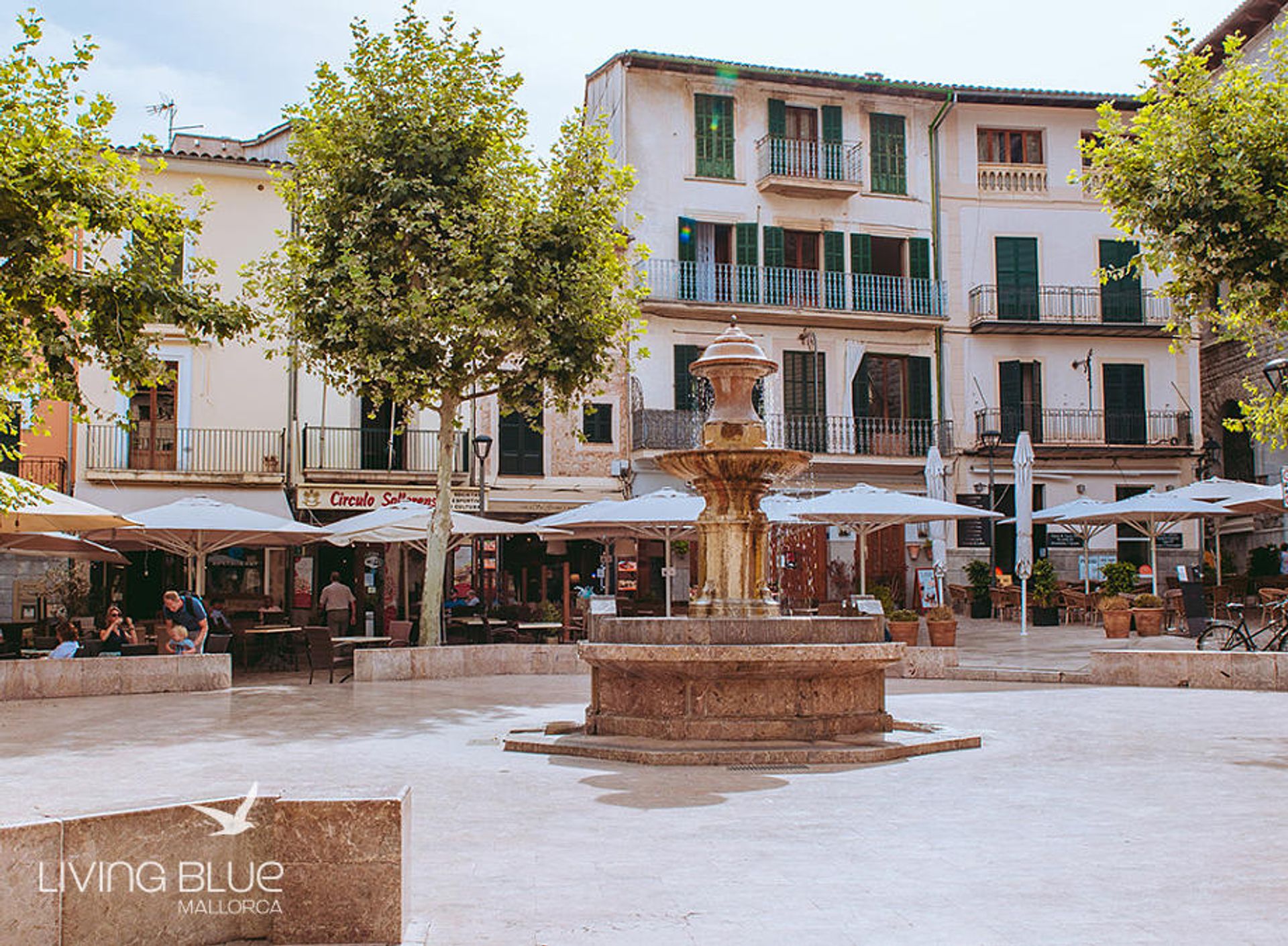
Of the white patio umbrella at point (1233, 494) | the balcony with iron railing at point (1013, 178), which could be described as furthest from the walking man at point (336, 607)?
the balcony with iron railing at point (1013, 178)

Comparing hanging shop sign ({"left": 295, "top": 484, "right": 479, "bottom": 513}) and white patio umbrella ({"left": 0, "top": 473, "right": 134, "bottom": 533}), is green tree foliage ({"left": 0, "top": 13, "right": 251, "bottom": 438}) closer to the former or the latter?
white patio umbrella ({"left": 0, "top": 473, "right": 134, "bottom": 533})

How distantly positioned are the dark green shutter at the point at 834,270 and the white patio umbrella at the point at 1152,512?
29.4ft

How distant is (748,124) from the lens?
103 feet

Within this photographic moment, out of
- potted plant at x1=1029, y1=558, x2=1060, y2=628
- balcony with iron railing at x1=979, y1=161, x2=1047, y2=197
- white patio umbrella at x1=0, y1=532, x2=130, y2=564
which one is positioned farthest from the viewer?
balcony with iron railing at x1=979, y1=161, x2=1047, y2=197

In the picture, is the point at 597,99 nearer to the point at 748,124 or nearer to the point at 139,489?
the point at 748,124

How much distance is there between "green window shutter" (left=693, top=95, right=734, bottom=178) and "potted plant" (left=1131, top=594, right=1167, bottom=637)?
1521 cm

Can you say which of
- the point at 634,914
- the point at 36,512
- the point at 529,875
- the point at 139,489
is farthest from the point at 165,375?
the point at 139,489

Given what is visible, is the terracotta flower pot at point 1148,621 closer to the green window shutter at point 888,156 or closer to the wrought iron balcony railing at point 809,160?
the wrought iron balcony railing at point 809,160

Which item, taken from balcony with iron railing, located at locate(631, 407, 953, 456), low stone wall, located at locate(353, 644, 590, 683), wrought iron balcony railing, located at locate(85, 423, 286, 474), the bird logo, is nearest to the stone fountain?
the bird logo

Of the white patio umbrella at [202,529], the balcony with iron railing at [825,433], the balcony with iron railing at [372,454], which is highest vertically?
the balcony with iron railing at [825,433]

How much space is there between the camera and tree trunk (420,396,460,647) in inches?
727

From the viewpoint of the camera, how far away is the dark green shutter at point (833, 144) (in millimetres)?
31500

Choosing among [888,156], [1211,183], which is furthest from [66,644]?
[888,156]

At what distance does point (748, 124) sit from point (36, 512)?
20.6 metres
